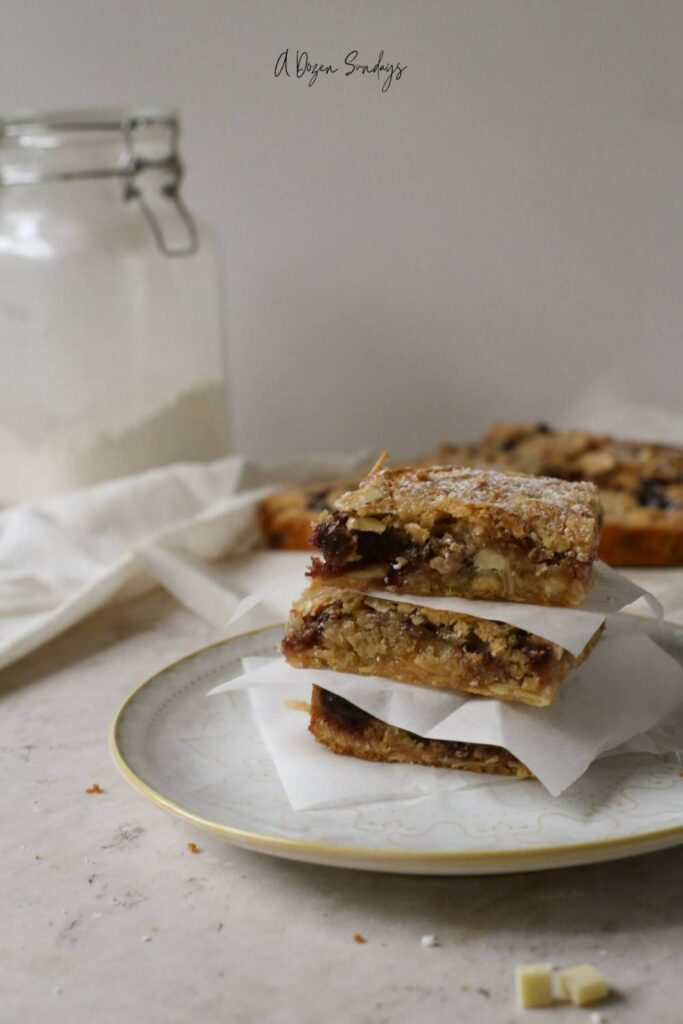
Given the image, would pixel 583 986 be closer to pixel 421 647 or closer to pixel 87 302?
pixel 421 647

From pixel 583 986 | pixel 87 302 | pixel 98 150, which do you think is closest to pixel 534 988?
pixel 583 986

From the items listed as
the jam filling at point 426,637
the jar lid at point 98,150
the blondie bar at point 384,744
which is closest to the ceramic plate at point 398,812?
the blondie bar at point 384,744

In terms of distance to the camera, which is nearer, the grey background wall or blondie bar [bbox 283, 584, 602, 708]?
blondie bar [bbox 283, 584, 602, 708]

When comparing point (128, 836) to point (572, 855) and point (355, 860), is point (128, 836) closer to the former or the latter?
point (355, 860)

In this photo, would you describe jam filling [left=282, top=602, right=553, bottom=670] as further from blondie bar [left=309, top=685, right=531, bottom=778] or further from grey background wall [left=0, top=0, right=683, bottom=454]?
grey background wall [left=0, top=0, right=683, bottom=454]

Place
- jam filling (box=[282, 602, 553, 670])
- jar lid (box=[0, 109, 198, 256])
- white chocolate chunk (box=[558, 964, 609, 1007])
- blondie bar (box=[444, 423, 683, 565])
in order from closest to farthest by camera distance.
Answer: white chocolate chunk (box=[558, 964, 609, 1007]) < jam filling (box=[282, 602, 553, 670]) < blondie bar (box=[444, 423, 683, 565]) < jar lid (box=[0, 109, 198, 256])

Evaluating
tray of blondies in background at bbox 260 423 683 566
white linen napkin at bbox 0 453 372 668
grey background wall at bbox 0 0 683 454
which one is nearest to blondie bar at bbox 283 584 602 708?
white linen napkin at bbox 0 453 372 668
